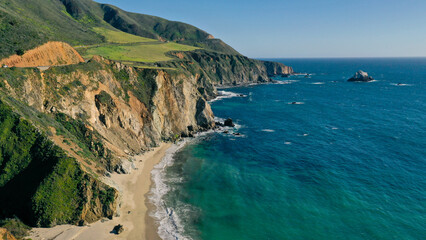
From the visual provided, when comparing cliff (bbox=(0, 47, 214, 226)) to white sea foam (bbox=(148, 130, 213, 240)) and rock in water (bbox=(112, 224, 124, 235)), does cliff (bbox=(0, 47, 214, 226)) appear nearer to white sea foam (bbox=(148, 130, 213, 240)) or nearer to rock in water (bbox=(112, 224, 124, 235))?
rock in water (bbox=(112, 224, 124, 235))

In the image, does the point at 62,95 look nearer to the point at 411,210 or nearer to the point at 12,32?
the point at 12,32

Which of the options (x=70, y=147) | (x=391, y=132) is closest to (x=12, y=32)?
(x=70, y=147)

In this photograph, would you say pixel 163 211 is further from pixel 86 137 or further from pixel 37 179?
pixel 86 137

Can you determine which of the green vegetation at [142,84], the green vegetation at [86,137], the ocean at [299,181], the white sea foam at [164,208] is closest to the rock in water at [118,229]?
the white sea foam at [164,208]

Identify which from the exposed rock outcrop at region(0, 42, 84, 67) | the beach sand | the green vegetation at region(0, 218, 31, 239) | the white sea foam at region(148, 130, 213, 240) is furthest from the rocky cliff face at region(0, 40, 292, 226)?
the white sea foam at region(148, 130, 213, 240)

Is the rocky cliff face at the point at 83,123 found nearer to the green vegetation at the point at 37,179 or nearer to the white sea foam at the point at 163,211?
the green vegetation at the point at 37,179

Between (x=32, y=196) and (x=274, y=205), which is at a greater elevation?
(x=32, y=196)

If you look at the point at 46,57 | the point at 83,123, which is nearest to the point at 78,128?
Result: the point at 83,123
